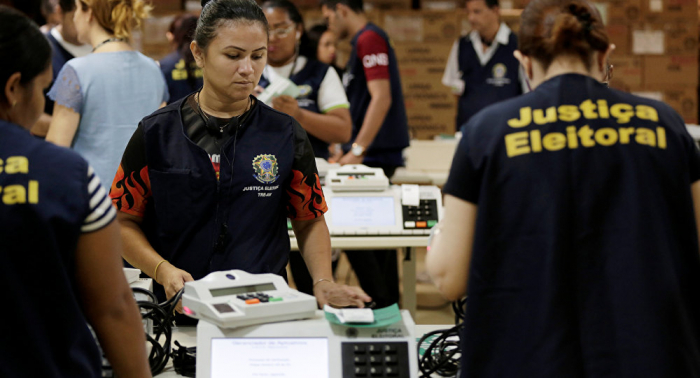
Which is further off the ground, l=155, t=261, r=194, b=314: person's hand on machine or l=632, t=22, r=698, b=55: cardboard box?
l=632, t=22, r=698, b=55: cardboard box

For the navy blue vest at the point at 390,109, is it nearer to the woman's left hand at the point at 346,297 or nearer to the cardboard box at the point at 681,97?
the woman's left hand at the point at 346,297

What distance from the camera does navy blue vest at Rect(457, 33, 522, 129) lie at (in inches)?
206

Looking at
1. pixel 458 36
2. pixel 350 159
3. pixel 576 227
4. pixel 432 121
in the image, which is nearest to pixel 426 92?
pixel 432 121

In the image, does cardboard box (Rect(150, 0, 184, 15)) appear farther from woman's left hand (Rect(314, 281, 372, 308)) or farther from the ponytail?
the ponytail

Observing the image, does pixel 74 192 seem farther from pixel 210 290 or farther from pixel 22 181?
pixel 210 290

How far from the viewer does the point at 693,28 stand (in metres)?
6.26

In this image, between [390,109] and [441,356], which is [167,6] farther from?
[441,356]

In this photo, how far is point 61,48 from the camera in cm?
345

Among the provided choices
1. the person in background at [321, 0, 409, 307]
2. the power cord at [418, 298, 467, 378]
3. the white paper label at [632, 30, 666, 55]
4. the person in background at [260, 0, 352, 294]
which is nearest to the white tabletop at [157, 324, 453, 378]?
the power cord at [418, 298, 467, 378]

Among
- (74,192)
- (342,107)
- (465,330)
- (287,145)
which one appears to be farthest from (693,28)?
(74,192)

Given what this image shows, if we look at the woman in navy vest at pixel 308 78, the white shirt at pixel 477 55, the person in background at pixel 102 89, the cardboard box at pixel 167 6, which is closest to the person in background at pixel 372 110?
the woman in navy vest at pixel 308 78

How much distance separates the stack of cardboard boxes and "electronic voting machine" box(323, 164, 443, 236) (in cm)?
388

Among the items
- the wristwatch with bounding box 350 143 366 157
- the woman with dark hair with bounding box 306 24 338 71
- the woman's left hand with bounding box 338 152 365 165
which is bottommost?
the woman's left hand with bounding box 338 152 365 165

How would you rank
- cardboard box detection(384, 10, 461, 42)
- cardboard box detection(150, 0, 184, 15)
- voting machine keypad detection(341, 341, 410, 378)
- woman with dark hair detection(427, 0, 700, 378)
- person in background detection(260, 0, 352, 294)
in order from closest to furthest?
woman with dark hair detection(427, 0, 700, 378) → voting machine keypad detection(341, 341, 410, 378) → person in background detection(260, 0, 352, 294) → cardboard box detection(384, 10, 461, 42) → cardboard box detection(150, 0, 184, 15)
